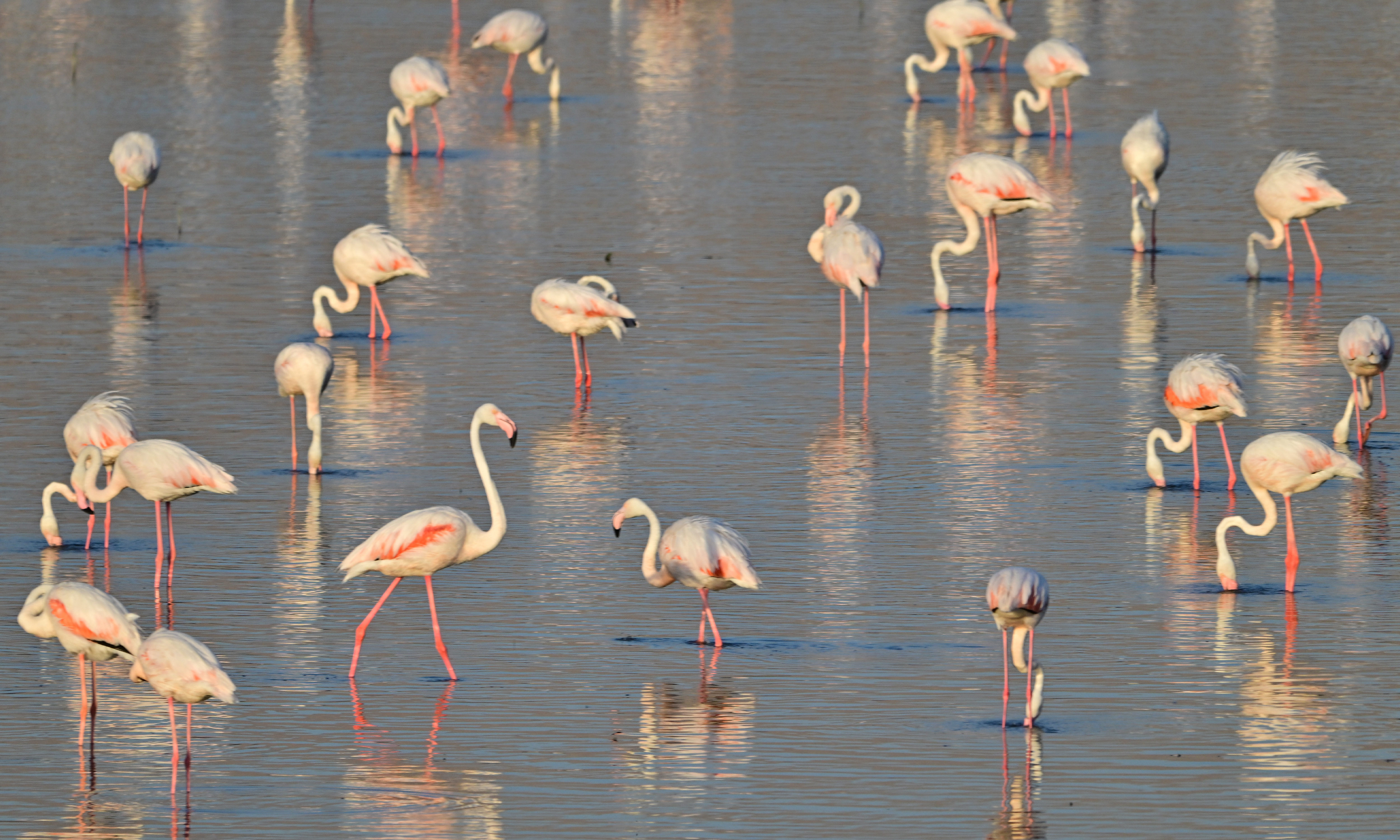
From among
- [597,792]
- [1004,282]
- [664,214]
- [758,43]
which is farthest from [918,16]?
[597,792]

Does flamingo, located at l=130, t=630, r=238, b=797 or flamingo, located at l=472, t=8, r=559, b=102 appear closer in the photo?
flamingo, located at l=130, t=630, r=238, b=797

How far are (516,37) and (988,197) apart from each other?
14458 millimetres

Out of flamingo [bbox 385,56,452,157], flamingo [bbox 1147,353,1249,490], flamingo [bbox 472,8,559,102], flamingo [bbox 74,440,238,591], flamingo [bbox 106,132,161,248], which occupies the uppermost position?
flamingo [bbox 472,8,559,102]

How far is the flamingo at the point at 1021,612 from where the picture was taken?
11.2 m

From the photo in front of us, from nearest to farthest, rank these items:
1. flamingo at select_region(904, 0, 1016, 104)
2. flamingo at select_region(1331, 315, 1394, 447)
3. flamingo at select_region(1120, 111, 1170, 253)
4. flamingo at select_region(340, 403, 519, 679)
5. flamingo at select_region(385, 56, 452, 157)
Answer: flamingo at select_region(340, 403, 519, 679) → flamingo at select_region(1331, 315, 1394, 447) → flamingo at select_region(1120, 111, 1170, 253) → flamingo at select_region(385, 56, 452, 157) → flamingo at select_region(904, 0, 1016, 104)

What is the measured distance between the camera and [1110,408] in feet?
60.7

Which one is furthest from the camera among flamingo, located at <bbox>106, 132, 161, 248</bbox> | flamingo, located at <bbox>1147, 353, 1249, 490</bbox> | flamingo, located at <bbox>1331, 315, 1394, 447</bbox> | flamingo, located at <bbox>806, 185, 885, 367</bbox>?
flamingo, located at <bbox>106, 132, 161, 248</bbox>

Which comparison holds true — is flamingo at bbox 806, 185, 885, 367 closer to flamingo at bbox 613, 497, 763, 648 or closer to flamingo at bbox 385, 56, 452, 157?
flamingo at bbox 613, 497, 763, 648

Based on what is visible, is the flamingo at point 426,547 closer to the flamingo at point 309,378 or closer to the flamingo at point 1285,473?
the flamingo at point 309,378

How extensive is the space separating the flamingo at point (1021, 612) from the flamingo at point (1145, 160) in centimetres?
1350

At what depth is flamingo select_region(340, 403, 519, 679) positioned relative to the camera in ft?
41.0

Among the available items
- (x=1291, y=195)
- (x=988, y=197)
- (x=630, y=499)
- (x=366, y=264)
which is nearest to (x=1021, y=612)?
(x=630, y=499)

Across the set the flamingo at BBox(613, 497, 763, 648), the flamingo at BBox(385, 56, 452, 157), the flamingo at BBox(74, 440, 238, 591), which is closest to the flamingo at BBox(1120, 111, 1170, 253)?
the flamingo at BBox(385, 56, 452, 157)

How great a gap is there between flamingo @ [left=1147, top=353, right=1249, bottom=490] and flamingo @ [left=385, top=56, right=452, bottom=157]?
15.9 meters
